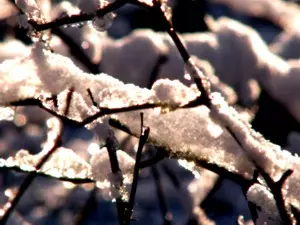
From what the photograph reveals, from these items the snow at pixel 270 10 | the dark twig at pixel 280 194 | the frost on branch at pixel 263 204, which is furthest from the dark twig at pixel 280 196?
the snow at pixel 270 10

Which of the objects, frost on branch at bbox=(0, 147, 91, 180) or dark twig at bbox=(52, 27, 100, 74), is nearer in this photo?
frost on branch at bbox=(0, 147, 91, 180)

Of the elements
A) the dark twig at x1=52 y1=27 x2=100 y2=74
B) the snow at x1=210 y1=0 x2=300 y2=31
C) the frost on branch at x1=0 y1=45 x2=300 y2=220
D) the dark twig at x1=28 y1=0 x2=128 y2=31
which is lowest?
the snow at x1=210 y1=0 x2=300 y2=31

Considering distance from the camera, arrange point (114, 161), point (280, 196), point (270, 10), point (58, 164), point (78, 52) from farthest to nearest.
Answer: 1. point (270, 10)
2. point (78, 52)
3. point (58, 164)
4. point (114, 161)
5. point (280, 196)

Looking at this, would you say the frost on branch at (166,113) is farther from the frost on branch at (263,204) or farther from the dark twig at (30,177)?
the dark twig at (30,177)

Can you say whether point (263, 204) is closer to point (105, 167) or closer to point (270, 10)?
point (105, 167)

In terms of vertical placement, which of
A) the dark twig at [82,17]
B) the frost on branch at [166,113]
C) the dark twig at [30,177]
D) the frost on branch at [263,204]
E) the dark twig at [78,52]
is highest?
the dark twig at [82,17]

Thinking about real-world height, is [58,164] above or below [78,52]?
above

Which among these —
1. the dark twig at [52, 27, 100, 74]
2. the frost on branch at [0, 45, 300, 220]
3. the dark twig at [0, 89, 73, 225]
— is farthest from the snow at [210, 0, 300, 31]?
the frost on branch at [0, 45, 300, 220]

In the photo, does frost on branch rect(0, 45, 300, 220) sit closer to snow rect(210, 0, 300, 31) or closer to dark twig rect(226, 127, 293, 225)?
dark twig rect(226, 127, 293, 225)

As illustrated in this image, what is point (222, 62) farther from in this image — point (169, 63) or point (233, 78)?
point (169, 63)

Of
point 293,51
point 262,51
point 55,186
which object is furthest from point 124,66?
point 55,186

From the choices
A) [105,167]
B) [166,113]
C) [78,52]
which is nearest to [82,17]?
[166,113]
